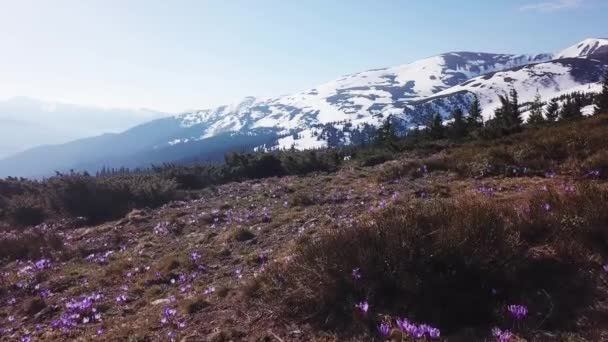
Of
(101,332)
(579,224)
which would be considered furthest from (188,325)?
(579,224)

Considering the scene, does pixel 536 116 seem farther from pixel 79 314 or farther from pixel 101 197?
pixel 79 314

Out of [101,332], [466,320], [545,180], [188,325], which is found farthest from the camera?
[545,180]

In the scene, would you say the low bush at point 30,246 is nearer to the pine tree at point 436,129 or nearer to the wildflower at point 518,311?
the wildflower at point 518,311

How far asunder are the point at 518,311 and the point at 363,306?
1295 mm

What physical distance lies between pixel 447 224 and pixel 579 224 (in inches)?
55.9

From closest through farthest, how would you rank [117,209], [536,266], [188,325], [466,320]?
[466,320], [536,266], [188,325], [117,209]

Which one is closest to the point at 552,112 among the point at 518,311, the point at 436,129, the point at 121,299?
the point at 436,129

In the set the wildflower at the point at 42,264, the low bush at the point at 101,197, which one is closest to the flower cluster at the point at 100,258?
the wildflower at the point at 42,264

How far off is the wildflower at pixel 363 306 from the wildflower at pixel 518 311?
1.19 m

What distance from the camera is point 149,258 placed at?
9.88 m

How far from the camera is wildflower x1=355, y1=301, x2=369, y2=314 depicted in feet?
13.4

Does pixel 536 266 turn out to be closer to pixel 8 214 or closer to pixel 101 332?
pixel 101 332

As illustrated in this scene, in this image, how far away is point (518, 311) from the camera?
360 cm

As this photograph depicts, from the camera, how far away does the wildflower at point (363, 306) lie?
4096mm
